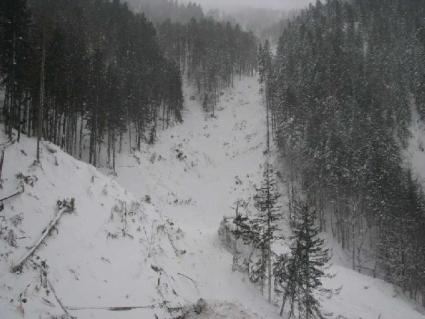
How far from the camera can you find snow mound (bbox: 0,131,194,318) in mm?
10828

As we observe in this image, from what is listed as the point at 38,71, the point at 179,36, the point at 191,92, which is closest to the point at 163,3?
the point at 179,36

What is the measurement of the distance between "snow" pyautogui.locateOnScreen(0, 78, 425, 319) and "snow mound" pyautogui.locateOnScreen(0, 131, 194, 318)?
0.05m

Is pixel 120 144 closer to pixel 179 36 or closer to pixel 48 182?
pixel 48 182

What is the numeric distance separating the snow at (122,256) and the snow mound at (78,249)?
0.17ft

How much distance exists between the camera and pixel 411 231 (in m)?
38.1

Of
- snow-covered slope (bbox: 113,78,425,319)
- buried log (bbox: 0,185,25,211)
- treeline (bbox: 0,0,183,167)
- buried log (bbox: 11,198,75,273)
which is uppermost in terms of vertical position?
treeline (bbox: 0,0,183,167)

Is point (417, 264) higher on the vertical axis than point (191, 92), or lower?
lower

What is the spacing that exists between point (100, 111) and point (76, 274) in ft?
101

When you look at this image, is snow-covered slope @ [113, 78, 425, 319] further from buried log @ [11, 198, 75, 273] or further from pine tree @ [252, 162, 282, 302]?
buried log @ [11, 198, 75, 273]

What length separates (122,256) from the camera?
1608 cm

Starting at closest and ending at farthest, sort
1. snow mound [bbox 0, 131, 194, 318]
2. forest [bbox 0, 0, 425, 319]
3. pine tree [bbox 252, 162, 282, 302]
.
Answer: snow mound [bbox 0, 131, 194, 318] → forest [bbox 0, 0, 425, 319] → pine tree [bbox 252, 162, 282, 302]

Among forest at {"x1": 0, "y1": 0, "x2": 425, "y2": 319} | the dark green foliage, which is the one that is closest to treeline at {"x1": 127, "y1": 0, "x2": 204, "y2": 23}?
forest at {"x1": 0, "y1": 0, "x2": 425, "y2": 319}

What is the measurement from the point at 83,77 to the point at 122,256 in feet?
100

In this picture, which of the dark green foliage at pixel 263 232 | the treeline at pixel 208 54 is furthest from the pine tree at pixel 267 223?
the treeline at pixel 208 54
